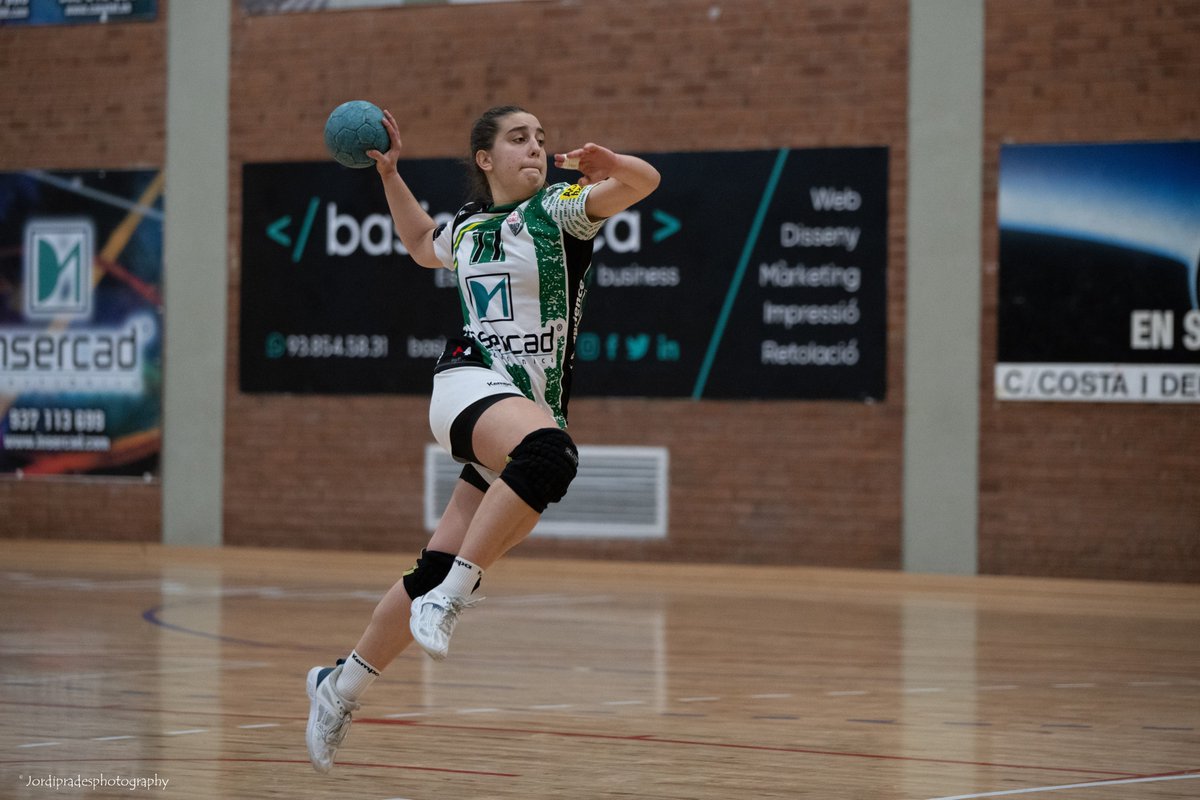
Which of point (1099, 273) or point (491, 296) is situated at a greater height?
point (1099, 273)

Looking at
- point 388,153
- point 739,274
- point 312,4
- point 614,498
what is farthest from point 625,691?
point 312,4

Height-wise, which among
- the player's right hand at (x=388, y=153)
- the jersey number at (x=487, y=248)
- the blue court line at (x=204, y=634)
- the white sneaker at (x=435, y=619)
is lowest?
the blue court line at (x=204, y=634)

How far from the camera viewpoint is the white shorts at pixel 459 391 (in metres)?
4.20

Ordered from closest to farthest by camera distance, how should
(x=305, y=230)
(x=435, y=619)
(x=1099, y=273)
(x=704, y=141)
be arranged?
1. (x=435, y=619)
2. (x=1099, y=273)
3. (x=704, y=141)
4. (x=305, y=230)

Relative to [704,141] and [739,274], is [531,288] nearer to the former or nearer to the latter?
[739,274]

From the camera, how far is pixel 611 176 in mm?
4176

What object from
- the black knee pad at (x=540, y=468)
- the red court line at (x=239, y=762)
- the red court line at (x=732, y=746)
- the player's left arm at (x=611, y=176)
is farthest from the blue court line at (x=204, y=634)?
the player's left arm at (x=611, y=176)

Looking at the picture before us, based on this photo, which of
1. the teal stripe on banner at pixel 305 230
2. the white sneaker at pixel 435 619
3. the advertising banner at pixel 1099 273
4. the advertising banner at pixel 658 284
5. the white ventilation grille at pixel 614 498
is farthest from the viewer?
the teal stripe on banner at pixel 305 230

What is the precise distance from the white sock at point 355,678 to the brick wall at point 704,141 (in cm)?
744

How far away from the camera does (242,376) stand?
41.7ft

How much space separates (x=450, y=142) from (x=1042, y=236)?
4290 mm

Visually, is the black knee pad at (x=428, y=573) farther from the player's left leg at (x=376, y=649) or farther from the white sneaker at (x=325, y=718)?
the white sneaker at (x=325, y=718)

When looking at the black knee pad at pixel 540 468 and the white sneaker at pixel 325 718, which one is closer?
the black knee pad at pixel 540 468

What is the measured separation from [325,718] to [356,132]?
5.27 ft
